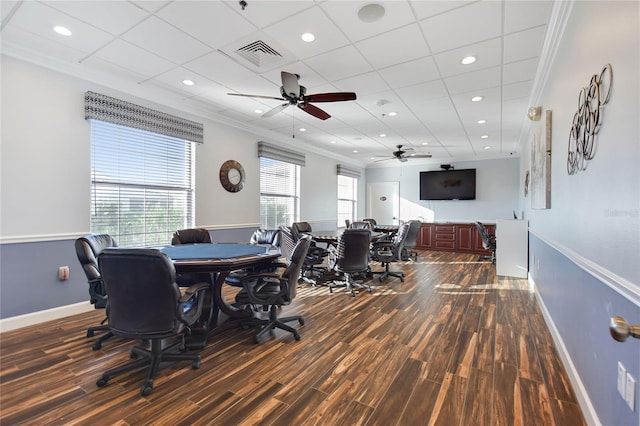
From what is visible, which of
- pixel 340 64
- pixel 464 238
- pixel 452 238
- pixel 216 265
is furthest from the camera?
pixel 452 238

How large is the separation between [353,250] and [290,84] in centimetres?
228

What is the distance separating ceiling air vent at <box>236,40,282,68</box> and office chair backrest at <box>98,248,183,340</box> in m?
2.13

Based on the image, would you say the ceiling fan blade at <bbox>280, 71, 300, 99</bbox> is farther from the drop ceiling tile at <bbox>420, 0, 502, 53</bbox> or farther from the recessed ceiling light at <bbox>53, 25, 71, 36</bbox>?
the recessed ceiling light at <bbox>53, 25, 71, 36</bbox>

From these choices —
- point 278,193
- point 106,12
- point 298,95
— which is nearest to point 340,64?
point 298,95

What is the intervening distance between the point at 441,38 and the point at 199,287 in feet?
9.67

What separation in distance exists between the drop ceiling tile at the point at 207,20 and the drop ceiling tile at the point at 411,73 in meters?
1.58

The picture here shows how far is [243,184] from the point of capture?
5.36 meters

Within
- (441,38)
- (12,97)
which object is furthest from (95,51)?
(441,38)

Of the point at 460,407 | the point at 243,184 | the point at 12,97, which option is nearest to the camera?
the point at 460,407

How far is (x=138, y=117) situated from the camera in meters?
3.80

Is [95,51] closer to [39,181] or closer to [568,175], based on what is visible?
[39,181]

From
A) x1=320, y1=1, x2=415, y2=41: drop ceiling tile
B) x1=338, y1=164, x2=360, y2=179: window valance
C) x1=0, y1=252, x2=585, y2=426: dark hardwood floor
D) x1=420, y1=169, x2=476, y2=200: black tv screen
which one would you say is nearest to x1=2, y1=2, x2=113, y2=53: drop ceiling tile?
x1=320, y1=1, x2=415, y2=41: drop ceiling tile

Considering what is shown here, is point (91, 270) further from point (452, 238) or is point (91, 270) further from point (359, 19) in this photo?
point (452, 238)

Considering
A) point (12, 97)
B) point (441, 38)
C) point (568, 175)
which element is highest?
point (441, 38)
